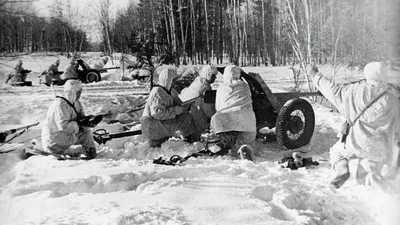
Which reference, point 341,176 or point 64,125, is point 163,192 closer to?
point 341,176

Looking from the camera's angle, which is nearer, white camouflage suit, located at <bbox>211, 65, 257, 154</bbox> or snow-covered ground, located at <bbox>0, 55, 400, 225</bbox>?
snow-covered ground, located at <bbox>0, 55, 400, 225</bbox>

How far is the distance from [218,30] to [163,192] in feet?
3.09

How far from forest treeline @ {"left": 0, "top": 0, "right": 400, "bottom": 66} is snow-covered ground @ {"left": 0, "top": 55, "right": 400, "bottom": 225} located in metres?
0.14

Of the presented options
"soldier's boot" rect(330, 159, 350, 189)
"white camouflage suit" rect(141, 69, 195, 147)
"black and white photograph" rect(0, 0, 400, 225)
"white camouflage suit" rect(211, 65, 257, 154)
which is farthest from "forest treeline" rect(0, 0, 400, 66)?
"soldier's boot" rect(330, 159, 350, 189)

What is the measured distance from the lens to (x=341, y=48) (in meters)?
1.92

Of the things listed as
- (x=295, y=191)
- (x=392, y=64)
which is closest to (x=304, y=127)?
(x=392, y=64)

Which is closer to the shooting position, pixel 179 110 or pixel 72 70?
pixel 72 70

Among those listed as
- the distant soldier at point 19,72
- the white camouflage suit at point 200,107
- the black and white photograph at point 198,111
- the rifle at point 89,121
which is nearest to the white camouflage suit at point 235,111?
the black and white photograph at point 198,111

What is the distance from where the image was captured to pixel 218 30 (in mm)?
1894

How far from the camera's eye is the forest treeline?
1548 millimetres

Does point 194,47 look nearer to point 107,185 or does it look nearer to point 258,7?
point 258,7

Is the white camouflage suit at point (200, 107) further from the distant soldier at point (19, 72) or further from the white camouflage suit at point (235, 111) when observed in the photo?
the distant soldier at point (19, 72)

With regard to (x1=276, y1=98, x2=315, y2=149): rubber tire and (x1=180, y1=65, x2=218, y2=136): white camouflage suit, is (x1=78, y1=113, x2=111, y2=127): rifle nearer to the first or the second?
(x1=180, y1=65, x2=218, y2=136): white camouflage suit

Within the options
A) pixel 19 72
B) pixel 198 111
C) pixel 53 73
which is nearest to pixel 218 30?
pixel 198 111
